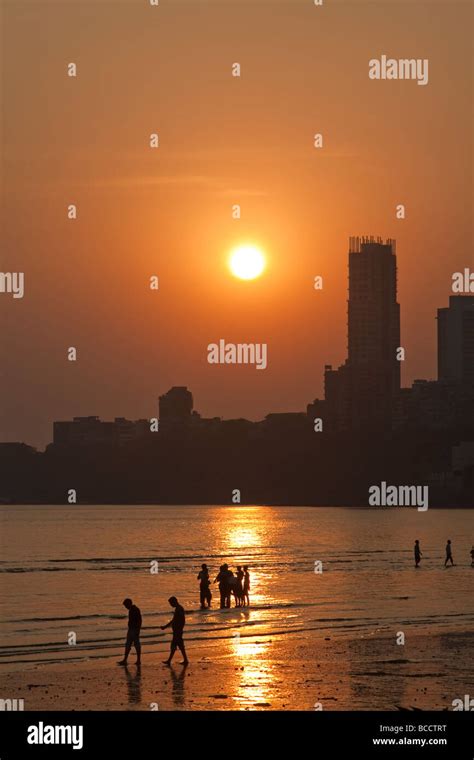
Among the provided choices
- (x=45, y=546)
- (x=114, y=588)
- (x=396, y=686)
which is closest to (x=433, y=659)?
(x=396, y=686)

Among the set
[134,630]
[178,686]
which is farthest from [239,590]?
[178,686]

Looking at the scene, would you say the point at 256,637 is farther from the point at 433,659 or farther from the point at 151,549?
the point at 151,549

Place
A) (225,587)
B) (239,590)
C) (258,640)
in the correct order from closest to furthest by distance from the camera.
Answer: (258,640) < (225,587) < (239,590)

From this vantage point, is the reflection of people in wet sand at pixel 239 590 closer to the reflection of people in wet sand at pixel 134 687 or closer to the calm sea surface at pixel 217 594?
the calm sea surface at pixel 217 594

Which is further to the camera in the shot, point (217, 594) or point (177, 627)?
point (217, 594)

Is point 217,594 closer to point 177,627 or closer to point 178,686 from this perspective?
point 177,627

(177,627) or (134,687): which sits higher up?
(177,627)

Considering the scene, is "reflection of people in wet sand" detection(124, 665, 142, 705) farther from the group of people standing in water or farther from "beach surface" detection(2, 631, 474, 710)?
the group of people standing in water
